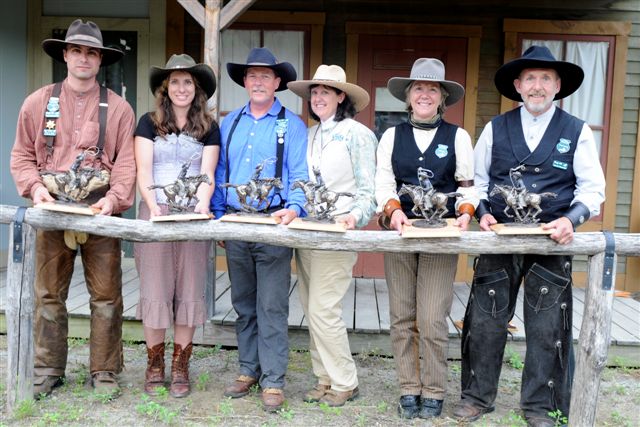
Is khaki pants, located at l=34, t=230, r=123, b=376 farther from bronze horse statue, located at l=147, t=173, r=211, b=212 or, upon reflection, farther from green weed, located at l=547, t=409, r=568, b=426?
green weed, located at l=547, t=409, r=568, b=426

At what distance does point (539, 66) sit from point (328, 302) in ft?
5.89

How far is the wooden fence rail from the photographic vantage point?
339 centimetres

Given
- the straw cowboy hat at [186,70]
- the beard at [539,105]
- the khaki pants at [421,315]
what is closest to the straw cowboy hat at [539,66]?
the beard at [539,105]

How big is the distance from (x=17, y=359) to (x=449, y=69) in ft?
15.3

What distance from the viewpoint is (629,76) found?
20.6ft

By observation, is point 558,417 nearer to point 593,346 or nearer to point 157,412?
point 593,346

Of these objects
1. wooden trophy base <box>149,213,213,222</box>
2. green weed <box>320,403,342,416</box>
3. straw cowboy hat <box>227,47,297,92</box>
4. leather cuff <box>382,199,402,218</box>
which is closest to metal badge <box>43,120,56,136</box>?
wooden trophy base <box>149,213,213,222</box>

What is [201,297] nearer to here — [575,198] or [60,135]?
[60,135]

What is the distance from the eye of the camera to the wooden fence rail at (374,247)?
11.1 feet

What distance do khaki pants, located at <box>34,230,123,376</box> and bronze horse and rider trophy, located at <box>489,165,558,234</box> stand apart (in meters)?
2.33

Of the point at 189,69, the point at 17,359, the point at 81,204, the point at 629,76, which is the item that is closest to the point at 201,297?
the point at 81,204

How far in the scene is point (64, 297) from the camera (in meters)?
3.97

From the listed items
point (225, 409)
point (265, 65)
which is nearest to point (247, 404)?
point (225, 409)

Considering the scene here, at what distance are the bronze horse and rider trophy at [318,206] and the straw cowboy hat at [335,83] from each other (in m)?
0.52
